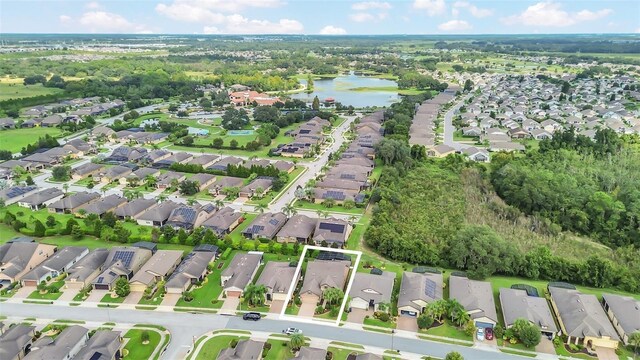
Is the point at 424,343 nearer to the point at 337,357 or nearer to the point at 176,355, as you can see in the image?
the point at 337,357

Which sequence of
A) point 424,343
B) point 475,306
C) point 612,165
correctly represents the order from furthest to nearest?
point 612,165 → point 475,306 → point 424,343

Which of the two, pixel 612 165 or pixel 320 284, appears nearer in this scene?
pixel 320 284

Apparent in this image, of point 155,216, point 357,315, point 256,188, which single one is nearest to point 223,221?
point 155,216

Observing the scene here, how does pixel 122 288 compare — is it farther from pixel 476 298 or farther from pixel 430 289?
pixel 476 298

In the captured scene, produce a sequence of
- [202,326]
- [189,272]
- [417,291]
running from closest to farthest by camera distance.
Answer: [202,326], [417,291], [189,272]

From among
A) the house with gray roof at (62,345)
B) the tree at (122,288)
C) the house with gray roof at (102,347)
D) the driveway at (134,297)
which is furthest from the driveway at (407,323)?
the house with gray roof at (62,345)

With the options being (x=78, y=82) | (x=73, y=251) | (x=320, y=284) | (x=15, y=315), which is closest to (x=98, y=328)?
(x=15, y=315)

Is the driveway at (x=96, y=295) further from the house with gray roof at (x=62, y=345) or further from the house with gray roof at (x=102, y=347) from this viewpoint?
the house with gray roof at (x=102, y=347)
